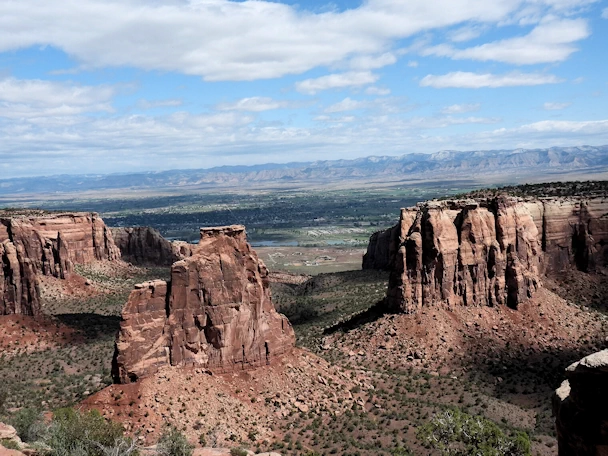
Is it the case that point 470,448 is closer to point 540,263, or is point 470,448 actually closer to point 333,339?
→ point 333,339

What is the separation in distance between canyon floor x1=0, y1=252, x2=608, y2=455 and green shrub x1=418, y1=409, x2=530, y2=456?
273cm

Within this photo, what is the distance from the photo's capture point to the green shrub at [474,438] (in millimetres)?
27078

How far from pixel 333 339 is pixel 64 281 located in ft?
156

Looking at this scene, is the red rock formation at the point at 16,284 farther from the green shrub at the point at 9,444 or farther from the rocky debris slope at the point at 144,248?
the rocky debris slope at the point at 144,248

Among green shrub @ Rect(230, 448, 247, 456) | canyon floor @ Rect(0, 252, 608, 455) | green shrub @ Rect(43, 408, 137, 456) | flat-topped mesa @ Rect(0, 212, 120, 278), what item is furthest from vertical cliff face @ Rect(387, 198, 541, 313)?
flat-topped mesa @ Rect(0, 212, 120, 278)

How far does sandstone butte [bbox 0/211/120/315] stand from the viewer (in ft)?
208

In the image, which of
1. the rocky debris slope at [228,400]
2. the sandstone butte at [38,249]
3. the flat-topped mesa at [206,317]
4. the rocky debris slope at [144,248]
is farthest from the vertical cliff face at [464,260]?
the rocky debris slope at [144,248]

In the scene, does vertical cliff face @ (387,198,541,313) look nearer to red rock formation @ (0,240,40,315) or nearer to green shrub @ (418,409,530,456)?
green shrub @ (418,409,530,456)

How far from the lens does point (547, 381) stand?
48312 mm

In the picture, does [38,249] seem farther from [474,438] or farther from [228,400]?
[474,438]

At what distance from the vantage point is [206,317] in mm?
36312

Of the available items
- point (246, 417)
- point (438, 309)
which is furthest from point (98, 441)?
point (438, 309)

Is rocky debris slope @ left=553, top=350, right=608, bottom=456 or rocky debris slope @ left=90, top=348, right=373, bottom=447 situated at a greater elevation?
rocky debris slope @ left=553, top=350, right=608, bottom=456

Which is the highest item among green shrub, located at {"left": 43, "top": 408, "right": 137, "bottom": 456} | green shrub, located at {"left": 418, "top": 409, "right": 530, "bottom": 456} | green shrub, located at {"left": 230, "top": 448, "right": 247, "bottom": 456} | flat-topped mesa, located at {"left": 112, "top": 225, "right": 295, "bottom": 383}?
flat-topped mesa, located at {"left": 112, "top": 225, "right": 295, "bottom": 383}
